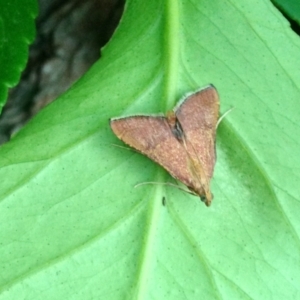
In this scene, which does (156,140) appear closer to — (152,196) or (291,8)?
(152,196)

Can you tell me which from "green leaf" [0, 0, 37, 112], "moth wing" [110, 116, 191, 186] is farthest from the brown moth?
"green leaf" [0, 0, 37, 112]

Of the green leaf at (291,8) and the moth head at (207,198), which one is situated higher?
the green leaf at (291,8)

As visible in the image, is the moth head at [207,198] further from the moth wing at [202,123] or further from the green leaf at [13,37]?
the green leaf at [13,37]

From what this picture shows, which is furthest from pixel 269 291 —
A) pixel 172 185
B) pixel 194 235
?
pixel 172 185

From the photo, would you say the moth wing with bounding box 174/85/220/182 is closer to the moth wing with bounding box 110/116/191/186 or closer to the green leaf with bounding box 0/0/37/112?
the moth wing with bounding box 110/116/191/186

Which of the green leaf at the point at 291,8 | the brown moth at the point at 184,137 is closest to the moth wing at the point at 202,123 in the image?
the brown moth at the point at 184,137

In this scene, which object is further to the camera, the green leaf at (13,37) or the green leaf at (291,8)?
the green leaf at (291,8)
